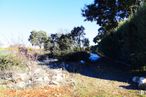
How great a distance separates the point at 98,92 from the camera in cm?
1548

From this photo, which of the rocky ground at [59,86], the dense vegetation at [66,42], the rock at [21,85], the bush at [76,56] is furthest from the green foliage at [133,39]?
the rock at [21,85]

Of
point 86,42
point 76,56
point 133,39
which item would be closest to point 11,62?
point 133,39

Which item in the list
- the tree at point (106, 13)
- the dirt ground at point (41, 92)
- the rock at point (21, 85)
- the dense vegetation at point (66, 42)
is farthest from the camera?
the tree at point (106, 13)

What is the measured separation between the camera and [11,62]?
21609 mm

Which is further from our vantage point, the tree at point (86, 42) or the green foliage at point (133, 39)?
the tree at point (86, 42)

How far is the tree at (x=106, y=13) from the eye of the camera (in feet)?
133

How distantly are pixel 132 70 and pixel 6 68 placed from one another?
9883 mm

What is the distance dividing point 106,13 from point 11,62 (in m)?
22.7

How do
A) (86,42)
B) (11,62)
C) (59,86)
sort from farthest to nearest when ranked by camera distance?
1. (86,42)
2. (11,62)
3. (59,86)

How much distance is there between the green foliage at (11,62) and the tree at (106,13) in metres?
20.0

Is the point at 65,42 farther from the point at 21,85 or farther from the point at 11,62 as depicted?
the point at 21,85

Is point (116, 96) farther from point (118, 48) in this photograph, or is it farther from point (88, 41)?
point (88, 41)

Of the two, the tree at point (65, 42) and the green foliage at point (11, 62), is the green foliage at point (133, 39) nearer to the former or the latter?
the tree at point (65, 42)

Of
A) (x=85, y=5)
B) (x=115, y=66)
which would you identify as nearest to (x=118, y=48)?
(x=115, y=66)
